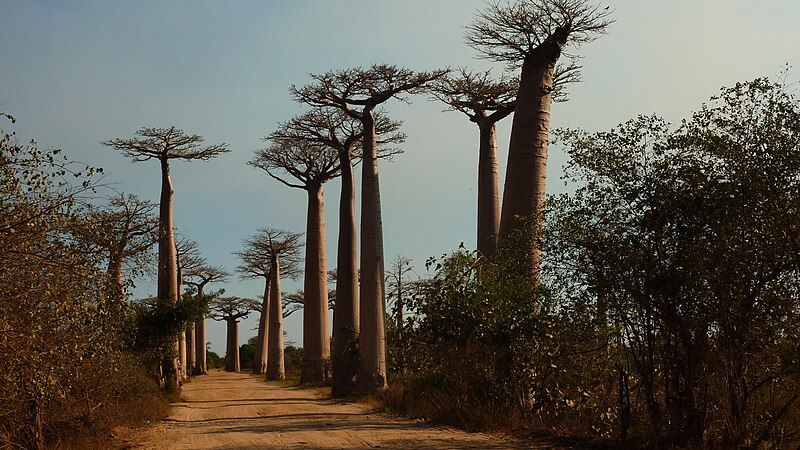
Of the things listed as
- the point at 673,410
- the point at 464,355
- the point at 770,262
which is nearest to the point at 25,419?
the point at 464,355

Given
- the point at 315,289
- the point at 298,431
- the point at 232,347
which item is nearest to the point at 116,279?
the point at 298,431

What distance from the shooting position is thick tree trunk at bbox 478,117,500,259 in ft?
46.0

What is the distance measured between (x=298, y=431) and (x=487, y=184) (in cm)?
694

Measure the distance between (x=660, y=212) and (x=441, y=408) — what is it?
14.4 feet

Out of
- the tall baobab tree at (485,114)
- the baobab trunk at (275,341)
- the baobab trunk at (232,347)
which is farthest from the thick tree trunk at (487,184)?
the baobab trunk at (232,347)

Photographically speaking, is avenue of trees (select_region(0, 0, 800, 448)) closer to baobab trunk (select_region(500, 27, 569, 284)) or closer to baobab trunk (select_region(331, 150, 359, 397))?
baobab trunk (select_region(500, 27, 569, 284))

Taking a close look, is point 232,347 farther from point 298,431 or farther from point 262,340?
point 298,431

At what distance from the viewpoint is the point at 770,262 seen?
525 centimetres

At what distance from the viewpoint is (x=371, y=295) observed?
14.5m

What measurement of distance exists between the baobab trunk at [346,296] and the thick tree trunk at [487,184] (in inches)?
148

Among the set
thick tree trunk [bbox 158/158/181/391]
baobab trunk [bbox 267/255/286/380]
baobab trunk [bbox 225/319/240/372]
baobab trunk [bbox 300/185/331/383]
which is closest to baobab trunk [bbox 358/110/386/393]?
thick tree trunk [bbox 158/158/181/391]

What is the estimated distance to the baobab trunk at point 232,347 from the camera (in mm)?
47375

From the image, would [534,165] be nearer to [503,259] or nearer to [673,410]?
[503,259]

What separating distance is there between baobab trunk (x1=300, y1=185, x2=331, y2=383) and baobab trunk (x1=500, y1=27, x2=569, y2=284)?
10.9 metres
